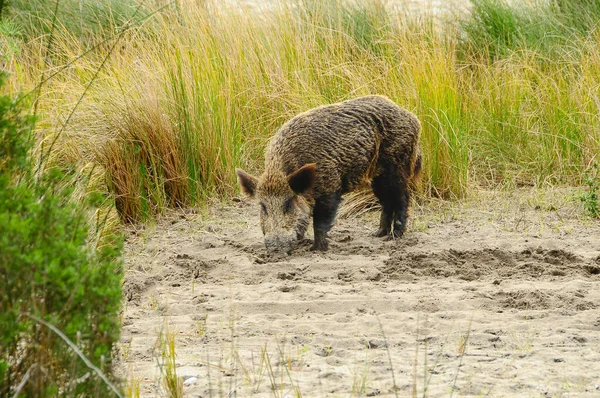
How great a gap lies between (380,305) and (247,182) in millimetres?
1879

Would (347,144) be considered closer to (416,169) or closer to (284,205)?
(284,205)

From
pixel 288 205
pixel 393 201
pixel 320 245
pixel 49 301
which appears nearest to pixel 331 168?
pixel 288 205

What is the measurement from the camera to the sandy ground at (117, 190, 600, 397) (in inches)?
162

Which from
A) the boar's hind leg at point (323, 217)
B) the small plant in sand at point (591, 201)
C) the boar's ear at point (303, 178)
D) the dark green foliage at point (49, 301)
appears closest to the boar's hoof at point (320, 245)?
the boar's hind leg at point (323, 217)

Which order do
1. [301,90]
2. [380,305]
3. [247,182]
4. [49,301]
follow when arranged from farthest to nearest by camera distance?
[301,90]
[247,182]
[380,305]
[49,301]

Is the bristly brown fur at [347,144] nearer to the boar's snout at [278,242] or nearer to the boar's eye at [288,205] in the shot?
the boar's eye at [288,205]

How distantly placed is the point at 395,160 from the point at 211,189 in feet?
6.54

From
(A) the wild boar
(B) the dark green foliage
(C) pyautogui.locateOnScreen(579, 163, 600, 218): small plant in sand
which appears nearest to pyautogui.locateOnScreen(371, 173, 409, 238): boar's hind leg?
(A) the wild boar

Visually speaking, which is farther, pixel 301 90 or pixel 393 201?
pixel 301 90

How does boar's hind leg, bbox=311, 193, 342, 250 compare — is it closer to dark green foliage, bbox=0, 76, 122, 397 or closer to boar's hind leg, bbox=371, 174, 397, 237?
boar's hind leg, bbox=371, 174, 397, 237

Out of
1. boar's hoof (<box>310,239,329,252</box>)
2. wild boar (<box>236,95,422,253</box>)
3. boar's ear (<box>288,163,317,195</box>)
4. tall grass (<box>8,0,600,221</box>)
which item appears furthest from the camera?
tall grass (<box>8,0,600,221</box>)

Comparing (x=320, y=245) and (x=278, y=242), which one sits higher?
(x=278, y=242)

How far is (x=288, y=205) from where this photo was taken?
6.73 m

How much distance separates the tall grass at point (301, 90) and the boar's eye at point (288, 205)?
4.97 ft
